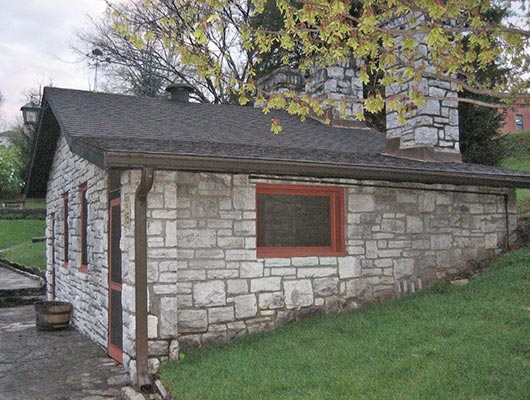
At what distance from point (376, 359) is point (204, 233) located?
2520 millimetres

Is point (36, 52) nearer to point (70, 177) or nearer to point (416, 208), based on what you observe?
point (70, 177)

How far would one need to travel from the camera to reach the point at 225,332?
6.42 metres

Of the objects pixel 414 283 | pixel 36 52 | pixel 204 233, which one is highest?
pixel 36 52

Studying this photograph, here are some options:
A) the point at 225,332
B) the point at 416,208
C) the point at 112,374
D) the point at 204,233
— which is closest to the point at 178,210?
the point at 204,233

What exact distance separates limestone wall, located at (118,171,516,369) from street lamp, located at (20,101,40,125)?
15.9ft

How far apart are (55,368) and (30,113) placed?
5.51 meters

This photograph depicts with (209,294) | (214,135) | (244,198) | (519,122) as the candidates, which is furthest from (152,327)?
(519,122)

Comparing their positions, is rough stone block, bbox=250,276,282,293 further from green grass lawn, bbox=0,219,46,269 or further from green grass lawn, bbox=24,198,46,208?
green grass lawn, bbox=24,198,46,208

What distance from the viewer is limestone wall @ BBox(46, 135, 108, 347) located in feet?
24.1

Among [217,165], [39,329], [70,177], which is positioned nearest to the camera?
[217,165]

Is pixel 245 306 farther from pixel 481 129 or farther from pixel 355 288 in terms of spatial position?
pixel 481 129

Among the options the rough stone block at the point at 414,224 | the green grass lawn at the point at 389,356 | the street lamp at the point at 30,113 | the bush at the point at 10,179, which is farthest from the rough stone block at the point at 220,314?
the bush at the point at 10,179

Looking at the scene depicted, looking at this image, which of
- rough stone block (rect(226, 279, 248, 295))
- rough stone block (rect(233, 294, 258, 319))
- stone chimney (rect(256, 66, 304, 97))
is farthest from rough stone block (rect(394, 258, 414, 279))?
stone chimney (rect(256, 66, 304, 97))

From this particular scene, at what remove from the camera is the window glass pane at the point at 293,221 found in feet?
22.8
